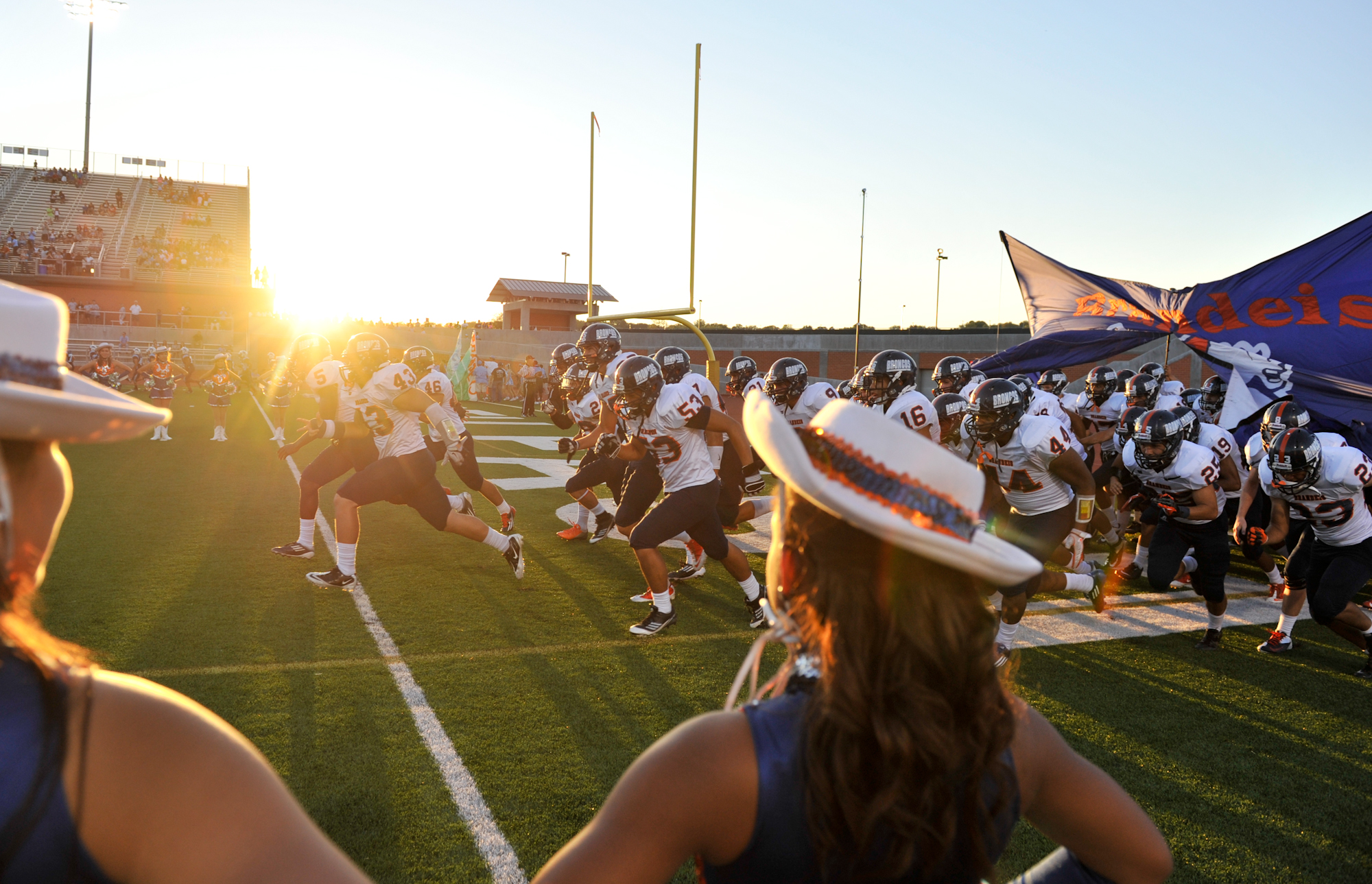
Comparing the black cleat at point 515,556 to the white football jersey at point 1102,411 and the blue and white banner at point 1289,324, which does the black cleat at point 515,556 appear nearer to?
the white football jersey at point 1102,411

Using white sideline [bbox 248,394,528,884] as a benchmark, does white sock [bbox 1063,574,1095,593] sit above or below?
above

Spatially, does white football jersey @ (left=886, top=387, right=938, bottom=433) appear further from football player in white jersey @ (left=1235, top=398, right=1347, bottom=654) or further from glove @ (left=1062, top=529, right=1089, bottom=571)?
football player in white jersey @ (left=1235, top=398, right=1347, bottom=654)

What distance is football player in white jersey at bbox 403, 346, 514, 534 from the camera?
9.54 meters

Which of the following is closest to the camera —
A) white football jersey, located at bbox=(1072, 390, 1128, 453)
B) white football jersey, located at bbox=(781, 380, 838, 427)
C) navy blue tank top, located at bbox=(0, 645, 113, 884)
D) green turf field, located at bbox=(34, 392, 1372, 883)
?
navy blue tank top, located at bbox=(0, 645, 113, 884)

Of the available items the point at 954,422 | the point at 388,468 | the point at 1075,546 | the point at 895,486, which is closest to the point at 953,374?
the point at 954,422

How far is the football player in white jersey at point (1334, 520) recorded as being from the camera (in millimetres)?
5867

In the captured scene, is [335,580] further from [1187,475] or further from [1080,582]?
[1187,475]

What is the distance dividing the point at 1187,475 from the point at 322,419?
7.28 metres

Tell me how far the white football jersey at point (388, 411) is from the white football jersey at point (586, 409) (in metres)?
3.16

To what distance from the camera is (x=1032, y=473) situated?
21.4 ft

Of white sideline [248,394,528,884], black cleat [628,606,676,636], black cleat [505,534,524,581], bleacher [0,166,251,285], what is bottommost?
white sideline [248,394,528,884]

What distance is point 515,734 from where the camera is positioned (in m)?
4.54

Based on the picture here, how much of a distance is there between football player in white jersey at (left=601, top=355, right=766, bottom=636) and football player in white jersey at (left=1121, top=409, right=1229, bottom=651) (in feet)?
10.2

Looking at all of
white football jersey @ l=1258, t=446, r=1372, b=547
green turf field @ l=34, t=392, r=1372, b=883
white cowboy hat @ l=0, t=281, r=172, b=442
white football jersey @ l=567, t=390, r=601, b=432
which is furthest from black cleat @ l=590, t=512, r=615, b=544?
white cowboy hat @ l=0, t=281, r=172, b=442
